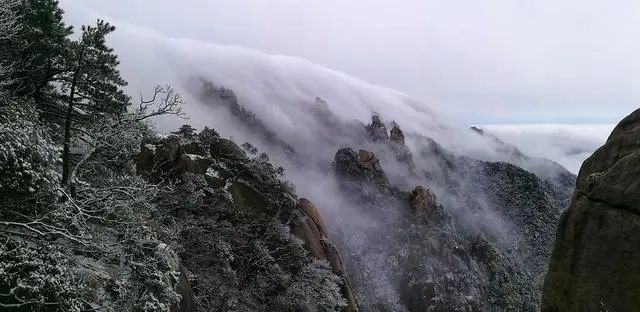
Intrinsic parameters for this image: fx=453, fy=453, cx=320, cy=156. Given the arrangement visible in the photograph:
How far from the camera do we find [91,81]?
15523 mm

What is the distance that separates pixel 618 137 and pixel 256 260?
19.5 metres

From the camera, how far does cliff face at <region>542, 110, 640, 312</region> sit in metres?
11.0

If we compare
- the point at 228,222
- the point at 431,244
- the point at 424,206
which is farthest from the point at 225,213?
the point at 424,206

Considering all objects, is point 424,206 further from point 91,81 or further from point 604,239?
point 91,81

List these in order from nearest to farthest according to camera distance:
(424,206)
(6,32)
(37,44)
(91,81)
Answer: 1. (6,32)
2. (91,81)
3. (37,44)
4. (424,206)

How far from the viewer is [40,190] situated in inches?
415

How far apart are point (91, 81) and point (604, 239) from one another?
16354 mm

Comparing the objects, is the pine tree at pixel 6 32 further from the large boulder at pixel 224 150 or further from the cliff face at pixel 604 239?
the large boulder at pixel 224 150

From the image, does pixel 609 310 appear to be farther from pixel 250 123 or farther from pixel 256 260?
pixel 250 123

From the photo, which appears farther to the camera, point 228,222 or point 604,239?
point 228,222

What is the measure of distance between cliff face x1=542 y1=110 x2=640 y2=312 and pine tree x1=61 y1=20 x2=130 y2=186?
1474cm

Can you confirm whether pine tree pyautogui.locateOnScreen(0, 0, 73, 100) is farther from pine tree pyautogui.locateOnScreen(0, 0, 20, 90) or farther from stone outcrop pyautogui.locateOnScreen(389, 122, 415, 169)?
A: stone outcrop pyautogui.locateOnScreen(389, 122, 415, 169)

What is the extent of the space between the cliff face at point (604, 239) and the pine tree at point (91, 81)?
14737 mm

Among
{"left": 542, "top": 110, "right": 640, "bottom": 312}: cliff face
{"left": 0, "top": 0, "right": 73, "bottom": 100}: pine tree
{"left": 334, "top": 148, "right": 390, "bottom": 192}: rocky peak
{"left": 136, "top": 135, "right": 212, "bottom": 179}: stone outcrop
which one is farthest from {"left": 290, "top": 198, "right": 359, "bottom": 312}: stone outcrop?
{"left": 334, "top": 148, "right": 390, "bottom": 192}: rocky peak
